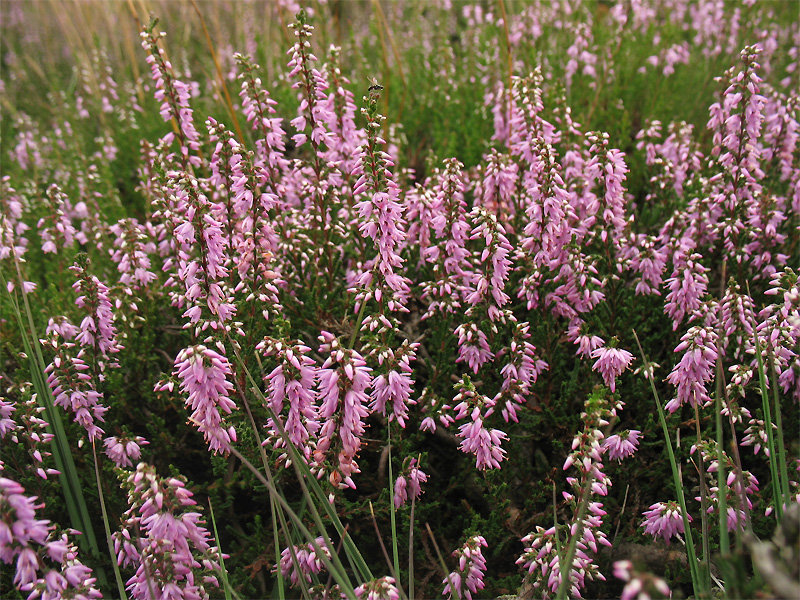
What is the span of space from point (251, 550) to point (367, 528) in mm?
643

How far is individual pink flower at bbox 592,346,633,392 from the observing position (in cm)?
299

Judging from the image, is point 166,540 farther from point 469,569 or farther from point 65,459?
point 469,569

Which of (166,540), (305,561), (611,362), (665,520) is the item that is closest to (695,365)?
(611,362)

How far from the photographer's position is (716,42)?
791 cm

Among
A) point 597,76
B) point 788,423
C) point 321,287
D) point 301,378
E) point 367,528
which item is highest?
point 597,76

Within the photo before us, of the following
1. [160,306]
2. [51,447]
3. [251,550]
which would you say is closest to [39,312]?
[160,306]

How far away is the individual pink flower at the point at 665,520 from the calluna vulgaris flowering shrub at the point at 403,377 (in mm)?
13

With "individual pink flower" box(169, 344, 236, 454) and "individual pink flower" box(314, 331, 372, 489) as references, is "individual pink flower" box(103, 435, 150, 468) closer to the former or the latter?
"individual pink flower" box(169, 344, 236, 454)

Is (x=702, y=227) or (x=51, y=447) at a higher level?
(x=702, y=227)

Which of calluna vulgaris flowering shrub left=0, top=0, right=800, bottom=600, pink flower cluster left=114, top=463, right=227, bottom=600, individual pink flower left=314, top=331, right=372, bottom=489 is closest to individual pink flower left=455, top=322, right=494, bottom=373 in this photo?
calluna vulgaris flowering shrub left=0, top=0, right=800, bottom=600

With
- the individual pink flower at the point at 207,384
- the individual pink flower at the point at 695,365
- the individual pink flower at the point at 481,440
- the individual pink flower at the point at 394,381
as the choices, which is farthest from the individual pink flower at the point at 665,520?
the individual pink flower at the point at 207,384

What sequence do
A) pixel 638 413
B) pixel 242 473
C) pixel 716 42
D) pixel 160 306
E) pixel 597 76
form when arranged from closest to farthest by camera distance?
1. pixel 242 473
2. pixel 638 413
3. pixel 160 306
4. pixel 597 76
5. pixel 716 42

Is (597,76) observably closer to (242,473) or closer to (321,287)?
(321,287)

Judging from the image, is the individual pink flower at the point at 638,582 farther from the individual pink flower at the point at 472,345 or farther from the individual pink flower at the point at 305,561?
the individual pink flower at the point at 472,345
